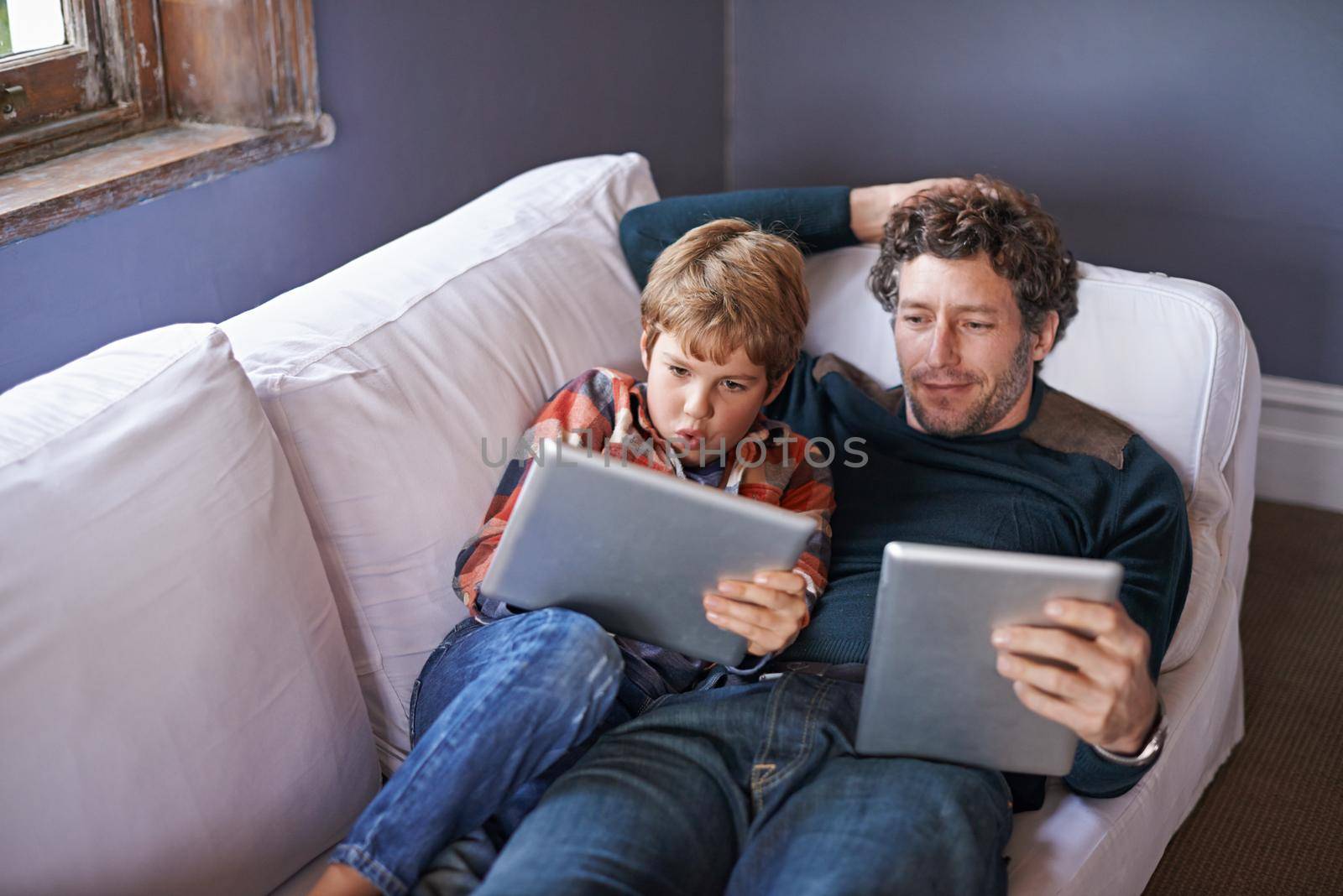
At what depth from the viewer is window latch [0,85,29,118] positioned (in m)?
1.64

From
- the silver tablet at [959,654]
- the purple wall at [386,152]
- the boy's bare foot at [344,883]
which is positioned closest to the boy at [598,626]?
the boy's bare foot at [344,883]

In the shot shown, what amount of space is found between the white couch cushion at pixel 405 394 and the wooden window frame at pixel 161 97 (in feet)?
1.00

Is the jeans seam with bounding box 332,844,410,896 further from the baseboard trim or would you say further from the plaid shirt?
the baseboard trim

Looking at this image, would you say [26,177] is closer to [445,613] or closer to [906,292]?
[445,613]

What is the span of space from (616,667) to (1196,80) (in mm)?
1890

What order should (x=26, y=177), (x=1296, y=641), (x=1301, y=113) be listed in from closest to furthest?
(x=26, y=177) → (x=1296, y=641) → (x=1301, y=113)

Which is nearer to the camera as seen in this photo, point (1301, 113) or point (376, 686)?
point (376, 686)

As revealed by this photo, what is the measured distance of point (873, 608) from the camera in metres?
1.45

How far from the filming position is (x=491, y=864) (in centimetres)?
117

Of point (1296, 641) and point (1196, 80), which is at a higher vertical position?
point (1196, 80)

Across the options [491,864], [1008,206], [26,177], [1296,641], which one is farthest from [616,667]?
[1296,641]

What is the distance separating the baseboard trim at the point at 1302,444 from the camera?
8.48ft

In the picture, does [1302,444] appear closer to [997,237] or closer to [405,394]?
[997,237]

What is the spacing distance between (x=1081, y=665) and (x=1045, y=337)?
0.72 metres
